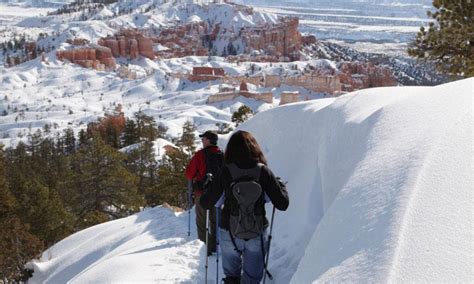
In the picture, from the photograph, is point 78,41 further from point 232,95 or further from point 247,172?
point 247,172

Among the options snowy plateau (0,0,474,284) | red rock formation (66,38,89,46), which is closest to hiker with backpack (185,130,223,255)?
snowy plateau (0,0,474,284)

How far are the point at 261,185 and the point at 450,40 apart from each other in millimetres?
6859

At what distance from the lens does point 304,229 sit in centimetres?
648

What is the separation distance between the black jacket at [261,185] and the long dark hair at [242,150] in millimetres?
43

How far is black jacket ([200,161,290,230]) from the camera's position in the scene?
4.39m

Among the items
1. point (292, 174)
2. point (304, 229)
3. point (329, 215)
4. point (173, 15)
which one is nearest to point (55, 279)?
point (292, 174)

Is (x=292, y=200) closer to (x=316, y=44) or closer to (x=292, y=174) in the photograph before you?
(x=292, y=174)

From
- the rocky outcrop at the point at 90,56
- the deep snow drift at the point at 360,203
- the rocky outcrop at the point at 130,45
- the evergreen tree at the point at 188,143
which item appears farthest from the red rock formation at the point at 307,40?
the deep snow drift at the point at 360,203

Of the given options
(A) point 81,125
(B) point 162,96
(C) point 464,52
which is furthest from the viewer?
(B) point 162,96

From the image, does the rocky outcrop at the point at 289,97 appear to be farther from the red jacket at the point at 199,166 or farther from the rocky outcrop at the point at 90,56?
the red jacket at the point at 199,166

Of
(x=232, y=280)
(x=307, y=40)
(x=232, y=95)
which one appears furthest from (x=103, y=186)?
(x=307, y=40)

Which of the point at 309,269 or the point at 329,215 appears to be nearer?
the point at 309,269

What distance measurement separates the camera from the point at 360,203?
14.4 feet

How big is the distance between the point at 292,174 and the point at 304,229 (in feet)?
5.86
